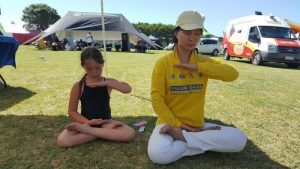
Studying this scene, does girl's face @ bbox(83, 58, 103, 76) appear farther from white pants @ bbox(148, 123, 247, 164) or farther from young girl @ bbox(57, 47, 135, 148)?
white pants @ bbox(148, 123, 247, 164)

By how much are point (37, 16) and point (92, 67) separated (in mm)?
86881

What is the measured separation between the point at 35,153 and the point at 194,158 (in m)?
1.63

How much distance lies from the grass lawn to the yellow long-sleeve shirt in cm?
43

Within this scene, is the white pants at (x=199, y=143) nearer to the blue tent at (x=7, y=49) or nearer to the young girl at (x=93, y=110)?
the young girl at (x=93, y=110)

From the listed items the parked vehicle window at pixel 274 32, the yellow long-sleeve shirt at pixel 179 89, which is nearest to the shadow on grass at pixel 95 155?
the yellow long-sleeve shirt at pixel 179 89

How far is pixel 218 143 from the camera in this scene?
337 cm

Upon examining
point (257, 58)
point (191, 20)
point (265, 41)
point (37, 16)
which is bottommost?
point (257, 58)

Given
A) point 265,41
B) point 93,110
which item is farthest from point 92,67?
point 265,41

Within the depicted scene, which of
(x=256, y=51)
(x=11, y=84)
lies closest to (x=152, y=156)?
(x=11, y=84)

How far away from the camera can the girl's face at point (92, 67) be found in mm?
3844

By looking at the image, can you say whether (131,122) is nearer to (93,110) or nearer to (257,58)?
(93,110)

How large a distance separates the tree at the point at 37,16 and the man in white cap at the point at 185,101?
85557 mm

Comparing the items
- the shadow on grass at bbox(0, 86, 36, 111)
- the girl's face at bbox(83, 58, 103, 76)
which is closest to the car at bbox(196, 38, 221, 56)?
the shadow on grass at bbox(0, 86, 36, 111)

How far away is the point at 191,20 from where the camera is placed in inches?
131
